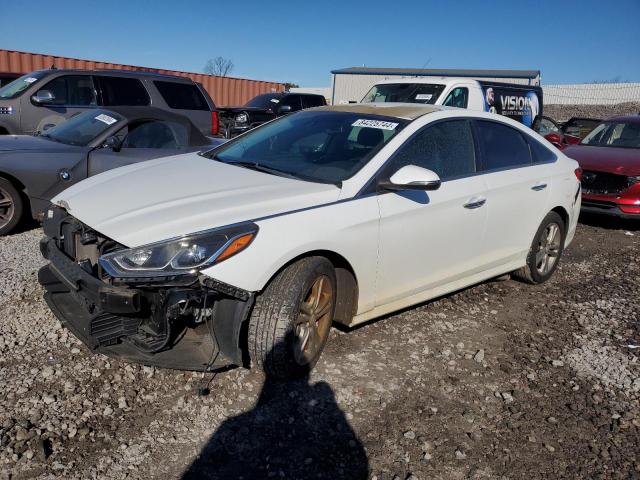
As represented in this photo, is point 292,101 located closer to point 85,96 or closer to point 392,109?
point 85,96

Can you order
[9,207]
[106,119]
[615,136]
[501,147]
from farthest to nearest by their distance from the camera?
[615,136]
[106,119]
[9,207]
[501,147]

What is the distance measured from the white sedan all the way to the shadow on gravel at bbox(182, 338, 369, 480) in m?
0.20

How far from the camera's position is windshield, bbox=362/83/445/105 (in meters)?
9.80

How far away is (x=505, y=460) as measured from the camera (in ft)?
8.90

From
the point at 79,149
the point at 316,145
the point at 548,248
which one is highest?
the point at 316,145

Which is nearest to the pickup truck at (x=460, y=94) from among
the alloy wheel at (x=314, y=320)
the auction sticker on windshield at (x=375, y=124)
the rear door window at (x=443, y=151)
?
the rear door window at (x=443, y=151)

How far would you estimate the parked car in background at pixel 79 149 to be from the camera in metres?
5.49

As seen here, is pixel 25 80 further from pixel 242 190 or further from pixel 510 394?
pixel 510 394

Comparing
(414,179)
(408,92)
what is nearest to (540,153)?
(414,179)

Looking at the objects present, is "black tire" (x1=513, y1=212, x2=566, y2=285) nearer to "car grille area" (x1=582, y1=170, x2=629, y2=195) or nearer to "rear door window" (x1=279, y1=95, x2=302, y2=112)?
"car grille area" (x1=582, y1=170, x2=629, y2=195)

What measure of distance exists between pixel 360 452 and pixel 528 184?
2915mm

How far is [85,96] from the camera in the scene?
833 cm

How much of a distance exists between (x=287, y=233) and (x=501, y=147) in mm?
2435

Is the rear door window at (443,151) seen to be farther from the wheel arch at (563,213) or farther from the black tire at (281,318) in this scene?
the wheel arch at (563,213)
